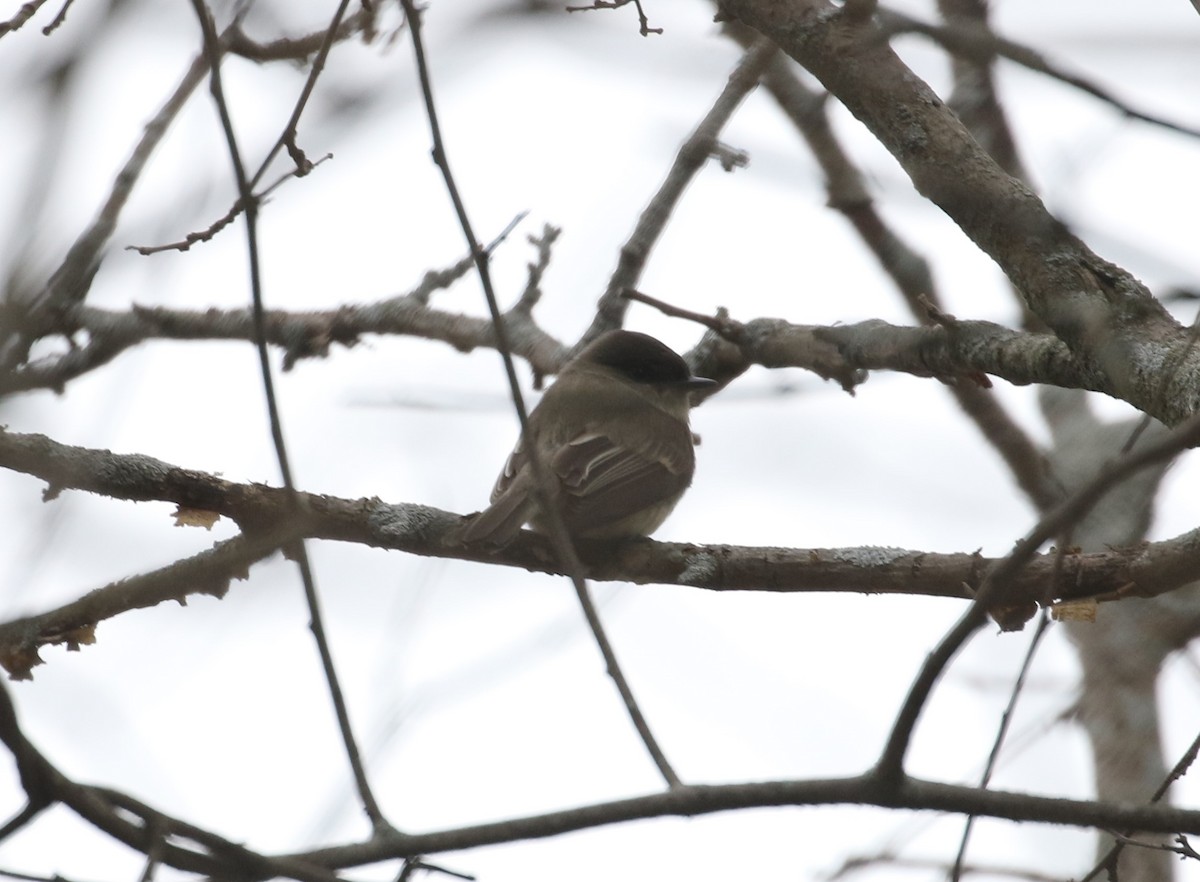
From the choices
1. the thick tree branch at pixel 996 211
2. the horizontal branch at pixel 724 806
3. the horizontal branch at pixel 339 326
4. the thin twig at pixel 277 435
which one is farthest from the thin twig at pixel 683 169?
the horizontal branch at pixel 724 806

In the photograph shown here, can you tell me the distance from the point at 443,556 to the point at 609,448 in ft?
5.90

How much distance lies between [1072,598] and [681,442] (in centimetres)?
287

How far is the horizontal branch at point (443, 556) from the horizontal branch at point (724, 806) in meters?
1.34

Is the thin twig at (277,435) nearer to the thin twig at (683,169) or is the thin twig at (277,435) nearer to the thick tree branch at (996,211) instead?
the thick tree branch at (996,211)

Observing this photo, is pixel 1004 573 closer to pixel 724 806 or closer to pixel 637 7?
pixel 724 806

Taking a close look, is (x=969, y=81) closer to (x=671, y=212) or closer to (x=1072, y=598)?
(x=671, y=212)

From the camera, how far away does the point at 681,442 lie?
6.36 metres

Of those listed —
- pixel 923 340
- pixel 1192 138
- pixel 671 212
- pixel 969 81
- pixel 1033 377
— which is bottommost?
pixel 1192 138

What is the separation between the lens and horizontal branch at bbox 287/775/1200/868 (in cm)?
206

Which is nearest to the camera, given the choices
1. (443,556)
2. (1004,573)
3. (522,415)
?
(1004,573)

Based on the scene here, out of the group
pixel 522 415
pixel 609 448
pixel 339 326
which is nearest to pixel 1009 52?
pixel 522 415

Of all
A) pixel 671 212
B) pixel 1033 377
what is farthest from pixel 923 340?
pixel 671 212

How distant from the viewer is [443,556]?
13.9 feet

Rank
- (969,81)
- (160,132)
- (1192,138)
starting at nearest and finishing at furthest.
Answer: (1192,138) → (160,132) → (969,81)
